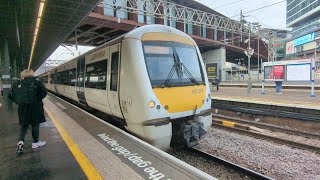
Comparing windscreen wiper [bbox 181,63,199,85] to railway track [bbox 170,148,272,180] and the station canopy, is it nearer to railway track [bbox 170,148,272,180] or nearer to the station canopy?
railway track [bbox 170,148,272,180]

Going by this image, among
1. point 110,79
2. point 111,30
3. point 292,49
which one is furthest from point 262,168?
point 292,49

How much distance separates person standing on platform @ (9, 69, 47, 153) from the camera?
5.39 meters

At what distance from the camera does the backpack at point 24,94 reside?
5.38 metres

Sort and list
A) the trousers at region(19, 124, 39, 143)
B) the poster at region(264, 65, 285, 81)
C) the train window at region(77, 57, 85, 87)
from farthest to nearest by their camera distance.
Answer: the poster at region(264, 65, 285, 81) < the train window at region(77, 57, 85, 87) < the trousers at region(19, 124, 39, 143)

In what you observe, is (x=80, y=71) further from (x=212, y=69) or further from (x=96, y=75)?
(x=212, y=69)

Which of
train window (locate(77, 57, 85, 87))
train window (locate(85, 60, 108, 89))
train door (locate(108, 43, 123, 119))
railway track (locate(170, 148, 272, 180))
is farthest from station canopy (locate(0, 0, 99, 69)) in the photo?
railway track (locate(170, 148, 272, 180))

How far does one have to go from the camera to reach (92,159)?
488 cm

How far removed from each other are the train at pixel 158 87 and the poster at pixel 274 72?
38.8 ft

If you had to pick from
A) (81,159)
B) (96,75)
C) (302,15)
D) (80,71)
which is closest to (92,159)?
(81,159)

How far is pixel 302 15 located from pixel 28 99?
99.8 metres

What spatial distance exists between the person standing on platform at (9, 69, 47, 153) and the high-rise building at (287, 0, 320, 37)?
80.4 meters

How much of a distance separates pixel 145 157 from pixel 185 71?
2836mm

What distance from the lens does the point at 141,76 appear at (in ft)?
20.3

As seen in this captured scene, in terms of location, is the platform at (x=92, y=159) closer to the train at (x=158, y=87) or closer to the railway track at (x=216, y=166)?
the train at (x=158, y=87)
